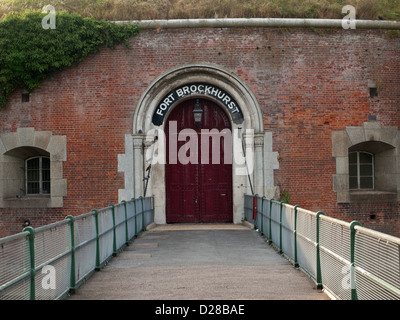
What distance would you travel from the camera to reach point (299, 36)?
16.8 metres

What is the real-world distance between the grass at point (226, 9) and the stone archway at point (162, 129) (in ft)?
6.16

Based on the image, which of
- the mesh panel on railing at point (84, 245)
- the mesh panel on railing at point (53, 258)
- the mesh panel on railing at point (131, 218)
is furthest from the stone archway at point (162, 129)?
the mesh panel on railing at point (53, 258)

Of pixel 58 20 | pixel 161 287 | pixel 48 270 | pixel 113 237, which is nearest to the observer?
pixel 48 270

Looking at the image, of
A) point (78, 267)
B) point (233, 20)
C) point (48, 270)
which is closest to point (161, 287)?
point (78, 267)

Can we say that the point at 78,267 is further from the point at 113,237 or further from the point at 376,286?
the point at 376,286

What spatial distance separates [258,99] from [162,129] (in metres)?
3.13

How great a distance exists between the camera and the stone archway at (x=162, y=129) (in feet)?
54.4

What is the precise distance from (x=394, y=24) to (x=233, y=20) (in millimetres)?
5026

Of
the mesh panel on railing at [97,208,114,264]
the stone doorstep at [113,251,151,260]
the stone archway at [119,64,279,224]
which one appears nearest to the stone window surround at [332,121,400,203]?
the stone archway at [119,64,279,224]

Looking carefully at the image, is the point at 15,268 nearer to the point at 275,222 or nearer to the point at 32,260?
the point at 32,260

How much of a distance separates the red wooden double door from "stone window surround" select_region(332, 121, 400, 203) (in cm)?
340

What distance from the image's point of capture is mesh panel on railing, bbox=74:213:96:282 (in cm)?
817

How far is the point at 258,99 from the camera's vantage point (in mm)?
16672

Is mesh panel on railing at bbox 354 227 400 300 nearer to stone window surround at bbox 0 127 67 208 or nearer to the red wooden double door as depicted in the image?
the red wooden double door
